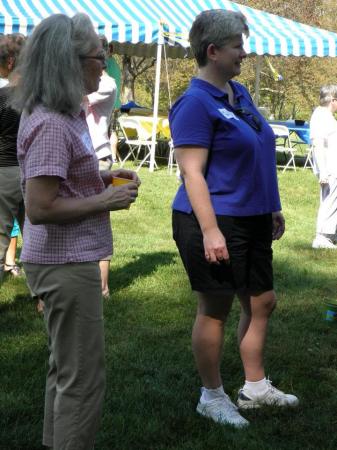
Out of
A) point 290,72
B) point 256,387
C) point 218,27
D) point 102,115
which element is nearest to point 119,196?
point 218,27

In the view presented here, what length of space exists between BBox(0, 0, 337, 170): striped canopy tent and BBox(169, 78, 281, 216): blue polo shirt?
970 centimetres

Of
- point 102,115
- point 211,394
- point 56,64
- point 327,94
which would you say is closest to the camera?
point 56,64

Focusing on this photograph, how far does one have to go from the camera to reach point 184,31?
13367 mm

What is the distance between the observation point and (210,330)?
352cm

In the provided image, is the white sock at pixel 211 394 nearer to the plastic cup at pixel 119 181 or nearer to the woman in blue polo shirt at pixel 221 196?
the woman in blue polo shirt at pixel 221 196

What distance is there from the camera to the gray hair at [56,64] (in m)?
2.40

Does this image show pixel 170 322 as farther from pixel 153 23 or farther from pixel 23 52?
pixel 153 23

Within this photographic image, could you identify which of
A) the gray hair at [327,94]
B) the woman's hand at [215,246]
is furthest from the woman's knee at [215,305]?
the gray hair at [327,94]

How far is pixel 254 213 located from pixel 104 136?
2227mm

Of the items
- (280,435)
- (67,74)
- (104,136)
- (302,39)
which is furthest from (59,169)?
(302,39)

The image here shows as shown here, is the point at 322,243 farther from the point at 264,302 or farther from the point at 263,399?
the point at 264,302

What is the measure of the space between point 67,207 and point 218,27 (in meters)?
1.25

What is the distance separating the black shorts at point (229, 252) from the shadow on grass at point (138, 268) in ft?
8.70

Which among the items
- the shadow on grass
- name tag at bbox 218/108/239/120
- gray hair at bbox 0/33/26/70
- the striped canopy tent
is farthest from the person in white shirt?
name tag at bbox 218/108/239/120
